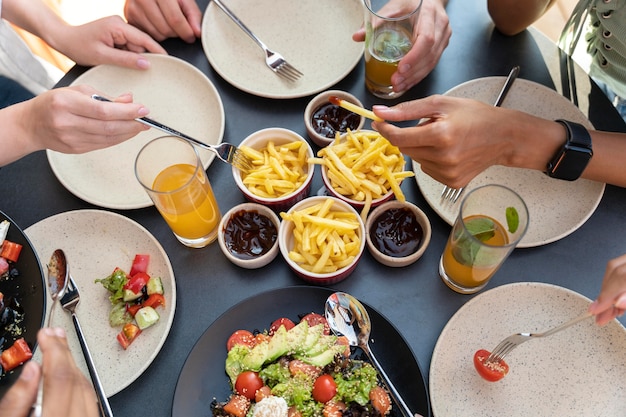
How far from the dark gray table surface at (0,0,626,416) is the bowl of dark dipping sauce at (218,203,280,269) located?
0.07m

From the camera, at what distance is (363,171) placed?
1738mm

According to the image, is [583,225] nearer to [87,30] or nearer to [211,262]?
[211,262]

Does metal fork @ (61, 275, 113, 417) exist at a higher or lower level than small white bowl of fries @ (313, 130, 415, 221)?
lower

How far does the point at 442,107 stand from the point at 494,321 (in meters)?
0.70

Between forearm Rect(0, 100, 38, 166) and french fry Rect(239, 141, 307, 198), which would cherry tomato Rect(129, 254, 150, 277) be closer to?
french fry Rect(239, 141, 307, 198)

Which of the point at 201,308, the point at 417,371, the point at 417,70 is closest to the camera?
the point at 417,371

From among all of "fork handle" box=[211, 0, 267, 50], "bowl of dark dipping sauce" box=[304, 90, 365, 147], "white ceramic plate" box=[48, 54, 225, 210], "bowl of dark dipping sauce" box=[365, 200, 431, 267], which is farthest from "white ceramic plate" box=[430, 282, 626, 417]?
"fork handle" box=[211, 0, 267, 50]

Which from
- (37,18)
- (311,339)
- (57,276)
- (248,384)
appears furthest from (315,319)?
(37,18)

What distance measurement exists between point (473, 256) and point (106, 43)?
1703mm

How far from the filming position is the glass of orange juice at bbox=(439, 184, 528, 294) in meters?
1.46

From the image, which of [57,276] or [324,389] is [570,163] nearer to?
[324,389]

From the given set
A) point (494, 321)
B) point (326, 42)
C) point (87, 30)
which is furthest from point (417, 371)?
point (87, 30)

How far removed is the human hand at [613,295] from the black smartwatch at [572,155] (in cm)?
48

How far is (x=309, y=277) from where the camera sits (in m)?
1.62
